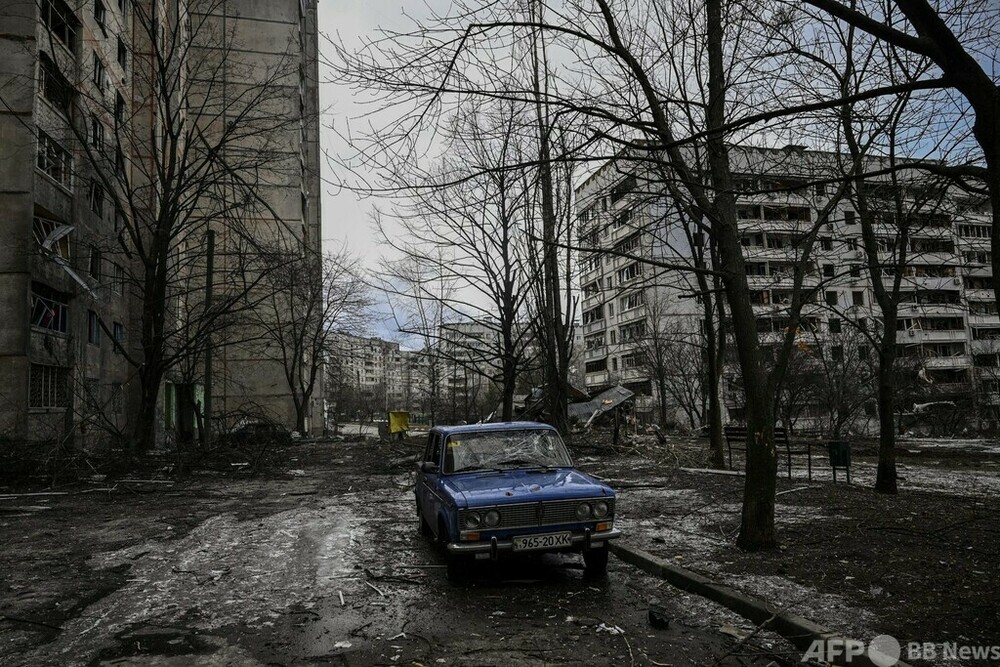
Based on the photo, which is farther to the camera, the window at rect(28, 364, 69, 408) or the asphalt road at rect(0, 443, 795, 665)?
the window at rect(28, 364, 69, 408)

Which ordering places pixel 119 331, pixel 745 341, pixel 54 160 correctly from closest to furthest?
1. pixel 745 341
2. pixel 54 160
3. pixel 119 331

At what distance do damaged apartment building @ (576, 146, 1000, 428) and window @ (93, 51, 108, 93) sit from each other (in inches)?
739

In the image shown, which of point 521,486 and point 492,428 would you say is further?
point 492,428

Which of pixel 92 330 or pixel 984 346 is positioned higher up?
pixel 92 330

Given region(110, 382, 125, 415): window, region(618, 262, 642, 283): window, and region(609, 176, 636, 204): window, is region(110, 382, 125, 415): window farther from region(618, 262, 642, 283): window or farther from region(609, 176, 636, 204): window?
region(609, 176, 636, 204): window

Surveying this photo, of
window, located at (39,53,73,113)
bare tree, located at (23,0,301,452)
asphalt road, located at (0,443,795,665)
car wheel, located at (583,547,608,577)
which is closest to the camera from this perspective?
asphalt road, located at (0,443,795,665)

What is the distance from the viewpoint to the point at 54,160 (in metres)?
20.3

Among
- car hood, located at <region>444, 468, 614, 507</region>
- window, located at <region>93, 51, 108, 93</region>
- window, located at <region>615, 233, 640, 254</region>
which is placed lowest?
car hood, located at <region>444, 468, 614, 507</region>

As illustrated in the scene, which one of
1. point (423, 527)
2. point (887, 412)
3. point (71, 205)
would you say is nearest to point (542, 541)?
point (423, 527)

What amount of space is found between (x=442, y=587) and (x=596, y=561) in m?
1.56

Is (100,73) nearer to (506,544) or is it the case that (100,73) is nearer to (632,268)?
(506,544)

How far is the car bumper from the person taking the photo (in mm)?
6270

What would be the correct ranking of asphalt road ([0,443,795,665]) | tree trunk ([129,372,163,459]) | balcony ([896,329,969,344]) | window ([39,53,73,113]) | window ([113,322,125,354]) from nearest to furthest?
asphalt road ([0,443,795,665]), tree trunk ([129,372,163,459]), window ([39,53,73,113]), window ([113,322,125,354]), balcony ([896,329,969,344])

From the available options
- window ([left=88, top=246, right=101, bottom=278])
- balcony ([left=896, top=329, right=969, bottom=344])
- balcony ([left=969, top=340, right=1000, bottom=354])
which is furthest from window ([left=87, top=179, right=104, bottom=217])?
balcony ([left=896, top=329, right=969, bottom=344])
